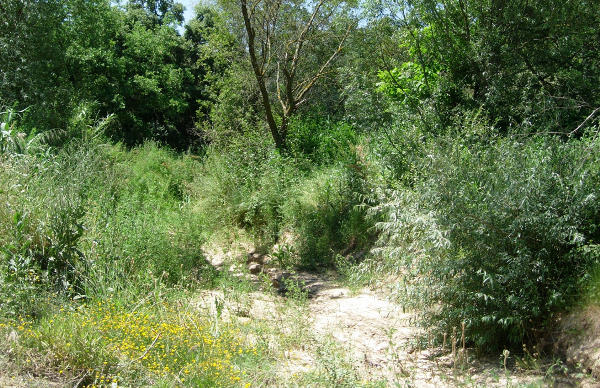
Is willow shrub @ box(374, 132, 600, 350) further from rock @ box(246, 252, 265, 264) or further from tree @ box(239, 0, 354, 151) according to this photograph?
tree @ box(239, 0, 354, 151)

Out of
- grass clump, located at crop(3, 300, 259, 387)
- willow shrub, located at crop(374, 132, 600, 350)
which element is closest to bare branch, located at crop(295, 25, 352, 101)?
willow shrub, located at crop(374, 132, 600, 350)

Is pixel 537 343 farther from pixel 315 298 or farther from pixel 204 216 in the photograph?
pixel 204 216

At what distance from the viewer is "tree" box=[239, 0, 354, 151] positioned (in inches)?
494

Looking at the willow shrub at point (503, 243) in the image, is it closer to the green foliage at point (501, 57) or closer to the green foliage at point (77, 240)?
the green foliage at point (501, 57)

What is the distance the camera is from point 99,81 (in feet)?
56.5

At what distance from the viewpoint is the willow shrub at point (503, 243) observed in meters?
4.97

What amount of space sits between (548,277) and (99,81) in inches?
613

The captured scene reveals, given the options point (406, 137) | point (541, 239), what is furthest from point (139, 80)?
point (541, 239)

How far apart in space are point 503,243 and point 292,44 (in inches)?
370

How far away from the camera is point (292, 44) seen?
13.3 meters

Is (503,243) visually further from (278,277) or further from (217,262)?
(217,262)

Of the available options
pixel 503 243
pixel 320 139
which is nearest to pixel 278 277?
pixel 503 243

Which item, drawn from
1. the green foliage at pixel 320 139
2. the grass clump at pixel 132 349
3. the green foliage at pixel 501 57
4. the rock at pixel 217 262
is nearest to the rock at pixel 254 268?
the rock at pixel 217 262

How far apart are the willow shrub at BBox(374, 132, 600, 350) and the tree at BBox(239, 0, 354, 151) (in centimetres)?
732
